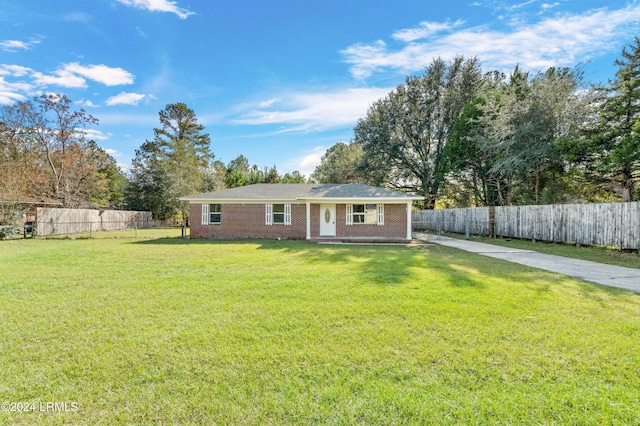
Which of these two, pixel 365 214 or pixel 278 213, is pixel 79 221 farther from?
pixel 365 214

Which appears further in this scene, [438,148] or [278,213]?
[438,148]

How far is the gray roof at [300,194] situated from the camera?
16.2m

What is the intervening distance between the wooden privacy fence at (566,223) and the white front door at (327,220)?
9491mm

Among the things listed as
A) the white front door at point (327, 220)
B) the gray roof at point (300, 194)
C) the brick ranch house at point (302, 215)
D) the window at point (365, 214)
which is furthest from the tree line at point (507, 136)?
the white front door at point (327, 220)

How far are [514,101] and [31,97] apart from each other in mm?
35383

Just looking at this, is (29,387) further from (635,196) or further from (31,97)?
(31,97)

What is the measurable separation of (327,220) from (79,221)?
2034 centimetres

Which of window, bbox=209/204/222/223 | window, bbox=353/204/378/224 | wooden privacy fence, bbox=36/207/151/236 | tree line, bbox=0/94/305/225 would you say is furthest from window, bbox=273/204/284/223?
tree line, bbox=0/94/305/225

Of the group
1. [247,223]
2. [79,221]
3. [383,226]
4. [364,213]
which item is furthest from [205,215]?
[79,221]

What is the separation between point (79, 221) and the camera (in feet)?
76.5

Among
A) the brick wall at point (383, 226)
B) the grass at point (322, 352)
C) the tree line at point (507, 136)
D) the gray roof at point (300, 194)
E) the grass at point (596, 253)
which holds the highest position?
the tree line at point (507, 136)

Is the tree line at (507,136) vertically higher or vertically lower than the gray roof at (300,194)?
higher

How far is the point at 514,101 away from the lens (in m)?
17.9

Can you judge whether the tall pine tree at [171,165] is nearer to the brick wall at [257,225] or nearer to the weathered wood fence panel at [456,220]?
the brick wall at [257,225]
